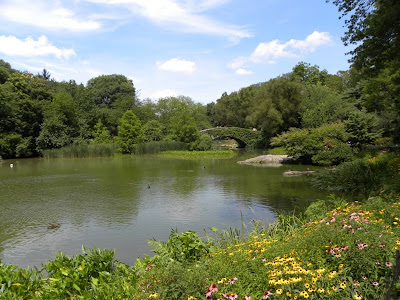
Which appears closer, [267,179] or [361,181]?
[361,181]

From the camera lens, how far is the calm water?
8062mm

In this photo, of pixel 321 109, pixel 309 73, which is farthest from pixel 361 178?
pixel 309 73

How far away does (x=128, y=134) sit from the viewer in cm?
3519

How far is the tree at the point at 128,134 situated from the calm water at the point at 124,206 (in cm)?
1544

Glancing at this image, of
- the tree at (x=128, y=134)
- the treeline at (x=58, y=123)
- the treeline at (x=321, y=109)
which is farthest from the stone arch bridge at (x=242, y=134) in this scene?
the tree at (x=128, y=134)

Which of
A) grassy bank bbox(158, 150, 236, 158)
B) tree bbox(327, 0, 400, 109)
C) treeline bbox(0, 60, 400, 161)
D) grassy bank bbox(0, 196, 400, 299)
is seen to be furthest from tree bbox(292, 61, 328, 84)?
grassy bank bbox(0, 196, 400, 299)

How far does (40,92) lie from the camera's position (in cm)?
3638

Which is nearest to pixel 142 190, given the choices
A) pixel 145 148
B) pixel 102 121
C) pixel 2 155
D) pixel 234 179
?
pixel 234 179

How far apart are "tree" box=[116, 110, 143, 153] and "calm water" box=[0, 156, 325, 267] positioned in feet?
50.7

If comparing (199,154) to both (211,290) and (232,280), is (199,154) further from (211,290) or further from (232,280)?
(211,290)

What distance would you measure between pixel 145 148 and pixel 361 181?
25008 mm

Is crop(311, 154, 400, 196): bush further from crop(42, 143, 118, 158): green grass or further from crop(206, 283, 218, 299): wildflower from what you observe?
crop(42, 143, 118, 158): green grass

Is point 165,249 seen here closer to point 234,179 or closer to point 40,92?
point 234,179

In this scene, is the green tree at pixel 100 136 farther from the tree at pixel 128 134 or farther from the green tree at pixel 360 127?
the green tree at pixel 360 127
